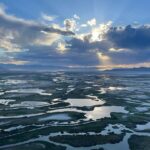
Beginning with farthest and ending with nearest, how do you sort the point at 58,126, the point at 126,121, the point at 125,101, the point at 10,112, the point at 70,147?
the point at 125,101, the point at 10,112, the point at 126,121, the point at 58,126, the point at 70,147

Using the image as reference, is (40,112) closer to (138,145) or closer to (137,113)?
(137,113)

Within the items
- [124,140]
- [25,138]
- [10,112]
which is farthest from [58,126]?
[10,112]

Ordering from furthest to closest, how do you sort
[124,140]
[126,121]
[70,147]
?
[126,121]
[124,140]
[70,147]

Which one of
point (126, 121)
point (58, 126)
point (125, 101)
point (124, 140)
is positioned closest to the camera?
point (124, 140)

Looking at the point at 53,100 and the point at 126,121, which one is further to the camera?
the point at 53,100

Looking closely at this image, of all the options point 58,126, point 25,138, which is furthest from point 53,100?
point 25,138

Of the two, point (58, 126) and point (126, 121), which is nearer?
point (58, 126)

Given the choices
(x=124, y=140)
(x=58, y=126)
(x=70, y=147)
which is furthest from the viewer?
(x=58, y=126)

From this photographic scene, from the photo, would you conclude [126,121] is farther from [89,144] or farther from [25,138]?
[25,138]
